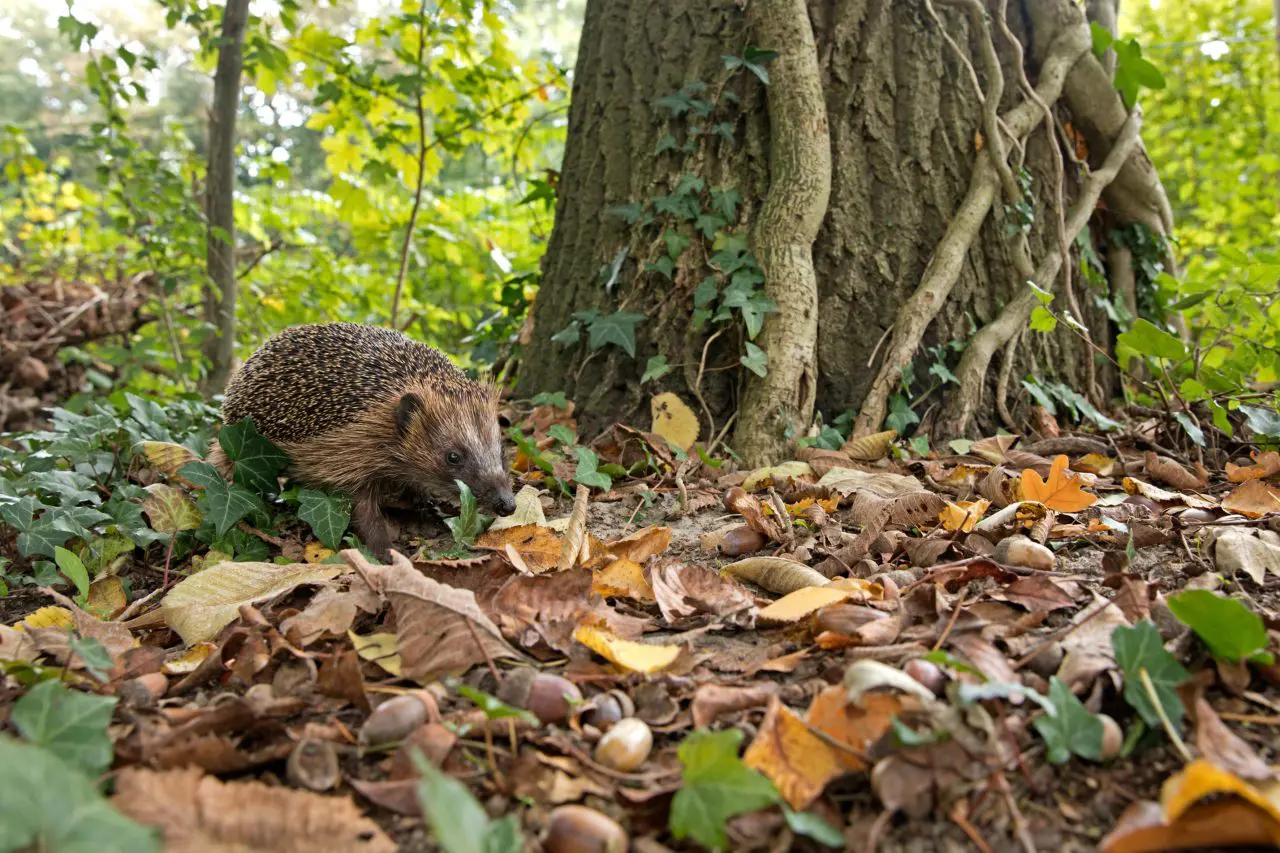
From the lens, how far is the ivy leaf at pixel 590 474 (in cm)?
356

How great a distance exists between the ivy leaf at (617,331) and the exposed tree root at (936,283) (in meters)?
1.16

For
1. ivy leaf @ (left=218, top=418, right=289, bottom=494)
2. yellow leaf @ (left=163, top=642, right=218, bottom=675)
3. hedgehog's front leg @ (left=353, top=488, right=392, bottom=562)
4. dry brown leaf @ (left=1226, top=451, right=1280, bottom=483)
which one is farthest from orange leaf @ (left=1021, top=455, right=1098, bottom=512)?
ivy leaf @ (left=218, top=418, right=289, bottom=494)

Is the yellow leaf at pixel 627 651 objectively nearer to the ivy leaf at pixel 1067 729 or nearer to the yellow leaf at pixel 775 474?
the ivy leaf at pixel 1067 729

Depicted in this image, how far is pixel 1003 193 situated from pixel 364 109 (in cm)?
496

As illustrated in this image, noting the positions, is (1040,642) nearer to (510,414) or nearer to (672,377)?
(672,377)

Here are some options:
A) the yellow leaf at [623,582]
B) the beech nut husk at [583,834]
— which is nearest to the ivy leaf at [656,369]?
the yellow leaf at [623,582]

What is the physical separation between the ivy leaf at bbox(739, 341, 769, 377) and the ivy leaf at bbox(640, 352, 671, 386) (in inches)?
15.6

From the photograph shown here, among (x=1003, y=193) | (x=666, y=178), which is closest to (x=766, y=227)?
(x=666, y=178)

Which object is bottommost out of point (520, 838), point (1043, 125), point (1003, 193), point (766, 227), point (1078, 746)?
point (520, 838)

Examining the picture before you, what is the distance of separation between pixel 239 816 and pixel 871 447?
10.1ft

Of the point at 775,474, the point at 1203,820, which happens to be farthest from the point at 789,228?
the point at 1203,820

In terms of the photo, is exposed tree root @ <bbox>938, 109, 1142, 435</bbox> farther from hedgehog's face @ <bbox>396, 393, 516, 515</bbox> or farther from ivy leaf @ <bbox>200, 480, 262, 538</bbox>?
ivy leaf @ <bbox>200, 480, 262, 538</bbox>

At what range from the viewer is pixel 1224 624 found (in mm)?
1673

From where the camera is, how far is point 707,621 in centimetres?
230
